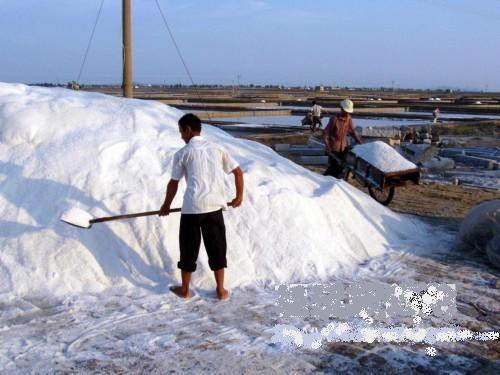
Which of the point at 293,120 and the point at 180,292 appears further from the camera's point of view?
the point at 293,120

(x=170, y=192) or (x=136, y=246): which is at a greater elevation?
(x=170, y=192)

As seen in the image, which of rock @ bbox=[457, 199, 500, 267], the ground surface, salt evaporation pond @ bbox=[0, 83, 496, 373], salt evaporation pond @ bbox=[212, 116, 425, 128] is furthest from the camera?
salt evaporation pond @ bbox=[212, 116, 425, 128]

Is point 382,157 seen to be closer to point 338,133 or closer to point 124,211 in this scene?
point 338,133

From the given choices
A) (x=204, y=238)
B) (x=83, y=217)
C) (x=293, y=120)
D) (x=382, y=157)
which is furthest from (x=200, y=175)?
(x=293, y=120)

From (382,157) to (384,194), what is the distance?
0.64m

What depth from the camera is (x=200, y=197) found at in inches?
156

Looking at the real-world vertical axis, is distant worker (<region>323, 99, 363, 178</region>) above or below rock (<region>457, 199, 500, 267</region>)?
above

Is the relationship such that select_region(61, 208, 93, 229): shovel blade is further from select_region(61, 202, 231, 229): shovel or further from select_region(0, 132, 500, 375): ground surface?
select_region(0, 132, 500, 375): ground surface

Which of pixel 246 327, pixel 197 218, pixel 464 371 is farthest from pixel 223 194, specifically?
pixel 464 371

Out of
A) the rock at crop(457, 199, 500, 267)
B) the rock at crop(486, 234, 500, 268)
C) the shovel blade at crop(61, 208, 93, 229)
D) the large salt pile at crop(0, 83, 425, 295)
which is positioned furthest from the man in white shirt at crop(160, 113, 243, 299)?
the rock at crop(457, 199, 500, 267)

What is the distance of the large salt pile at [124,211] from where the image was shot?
4398 millimetres

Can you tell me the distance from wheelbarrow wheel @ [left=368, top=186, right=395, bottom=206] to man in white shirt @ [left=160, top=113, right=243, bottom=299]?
13.4 feet

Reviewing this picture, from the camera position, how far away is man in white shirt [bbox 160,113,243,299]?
13.0 feet

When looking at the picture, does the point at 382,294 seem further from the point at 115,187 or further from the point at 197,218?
the point at 115,187
